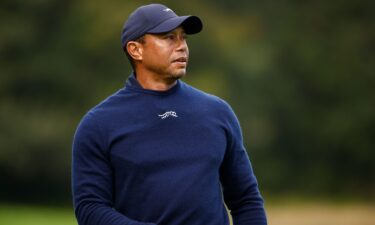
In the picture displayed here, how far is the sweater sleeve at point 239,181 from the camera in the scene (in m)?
4.05

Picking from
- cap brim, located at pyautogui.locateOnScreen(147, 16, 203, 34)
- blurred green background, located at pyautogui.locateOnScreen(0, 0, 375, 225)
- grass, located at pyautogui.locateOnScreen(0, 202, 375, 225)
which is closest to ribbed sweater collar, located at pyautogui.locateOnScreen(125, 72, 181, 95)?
cap brim, located at pyautogui.locateOnScreen(147, 16, 203, 34)

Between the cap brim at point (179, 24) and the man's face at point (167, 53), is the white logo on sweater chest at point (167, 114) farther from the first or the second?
the cap brim at point (179, 24)

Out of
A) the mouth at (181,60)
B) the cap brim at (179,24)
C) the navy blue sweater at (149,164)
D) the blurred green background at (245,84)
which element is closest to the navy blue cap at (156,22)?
the cap brim at (179,24)

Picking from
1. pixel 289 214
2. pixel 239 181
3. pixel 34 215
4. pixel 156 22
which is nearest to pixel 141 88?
pixel 156 22

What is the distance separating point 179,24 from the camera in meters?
3.98

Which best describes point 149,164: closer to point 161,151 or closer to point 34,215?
point 161,151

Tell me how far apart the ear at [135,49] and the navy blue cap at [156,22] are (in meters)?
0.02

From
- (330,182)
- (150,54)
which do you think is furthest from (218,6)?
(150,54)

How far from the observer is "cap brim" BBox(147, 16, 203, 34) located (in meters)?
3.99

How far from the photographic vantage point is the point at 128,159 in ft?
12.7

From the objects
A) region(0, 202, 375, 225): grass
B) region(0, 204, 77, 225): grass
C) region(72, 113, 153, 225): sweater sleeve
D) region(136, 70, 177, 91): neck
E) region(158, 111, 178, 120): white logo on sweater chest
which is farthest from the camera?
region(0, 204, 77, 225): grass

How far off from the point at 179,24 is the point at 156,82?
0.29 m

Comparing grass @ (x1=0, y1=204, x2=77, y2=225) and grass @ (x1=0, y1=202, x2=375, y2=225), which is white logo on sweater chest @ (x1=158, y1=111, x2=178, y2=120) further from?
grass @ (x1=0, y1=204, x2=77, y2=225)

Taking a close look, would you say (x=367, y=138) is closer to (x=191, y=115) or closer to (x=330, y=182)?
(x=330, y=182)
